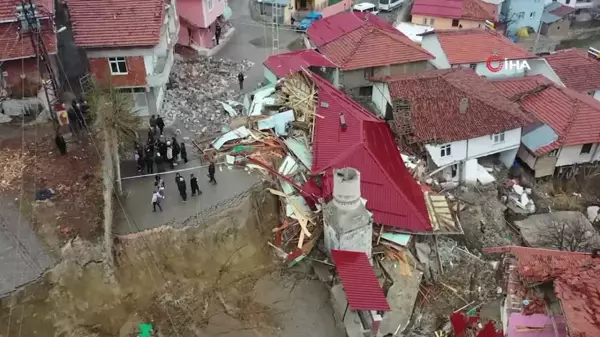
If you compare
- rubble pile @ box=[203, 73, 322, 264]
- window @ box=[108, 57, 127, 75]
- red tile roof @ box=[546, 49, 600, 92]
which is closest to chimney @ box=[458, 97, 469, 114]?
rubble pile @ box=[203, 73, 322, 264]

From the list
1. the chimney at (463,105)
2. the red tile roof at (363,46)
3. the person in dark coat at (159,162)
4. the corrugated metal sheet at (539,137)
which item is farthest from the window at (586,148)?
the person in dark coat at (159,162)

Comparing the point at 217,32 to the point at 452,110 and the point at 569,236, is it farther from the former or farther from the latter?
the point at 569,236

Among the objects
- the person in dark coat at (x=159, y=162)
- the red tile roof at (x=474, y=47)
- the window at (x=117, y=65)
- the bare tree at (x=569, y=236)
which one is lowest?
the bare tree at (x=569, y=236)

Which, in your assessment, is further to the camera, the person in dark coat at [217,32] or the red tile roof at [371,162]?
the person in dark coat at [217,32]

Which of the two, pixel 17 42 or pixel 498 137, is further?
pixel 498 137

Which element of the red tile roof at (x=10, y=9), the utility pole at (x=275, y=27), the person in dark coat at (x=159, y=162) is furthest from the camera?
the utility pole at (x=275, y=27)

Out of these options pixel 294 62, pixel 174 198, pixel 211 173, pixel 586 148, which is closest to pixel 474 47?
pixel 586 148

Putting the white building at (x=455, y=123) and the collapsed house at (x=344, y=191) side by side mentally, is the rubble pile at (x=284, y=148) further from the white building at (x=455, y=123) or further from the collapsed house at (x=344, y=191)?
the white building at (x=455, y=123)
